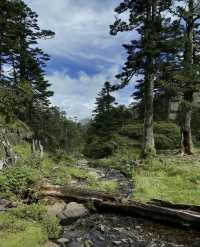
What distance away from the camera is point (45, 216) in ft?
26.8

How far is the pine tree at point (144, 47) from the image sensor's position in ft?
71.4

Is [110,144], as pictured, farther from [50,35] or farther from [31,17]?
[31,17]

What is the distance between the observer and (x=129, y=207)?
8.93 meters

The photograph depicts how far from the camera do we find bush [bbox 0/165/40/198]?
999 centimetres

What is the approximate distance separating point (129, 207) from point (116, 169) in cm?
997

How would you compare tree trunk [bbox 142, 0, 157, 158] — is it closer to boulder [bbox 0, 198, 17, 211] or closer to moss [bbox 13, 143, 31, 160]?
moss [bbox 13, 143, 31, 160]

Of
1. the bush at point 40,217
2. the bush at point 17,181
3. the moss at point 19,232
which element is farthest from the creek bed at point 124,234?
the bush at point 17,181

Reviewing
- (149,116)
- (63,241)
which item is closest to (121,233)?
(63,241)

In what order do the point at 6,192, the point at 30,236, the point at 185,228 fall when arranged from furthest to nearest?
the point at 6,192
the point at 185,228
the point at 30,236

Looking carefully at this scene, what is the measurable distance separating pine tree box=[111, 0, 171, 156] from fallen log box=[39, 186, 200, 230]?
1210cm

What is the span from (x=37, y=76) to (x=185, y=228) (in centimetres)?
2778

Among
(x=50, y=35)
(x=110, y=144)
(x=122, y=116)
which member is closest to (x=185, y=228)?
(x=110, y=144)

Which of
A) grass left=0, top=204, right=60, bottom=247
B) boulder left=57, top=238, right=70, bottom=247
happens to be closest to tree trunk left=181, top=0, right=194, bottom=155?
grass left=0, top=204, right=60, bottom=247

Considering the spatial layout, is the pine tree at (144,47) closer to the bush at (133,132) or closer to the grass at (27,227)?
the bush at (133,132)
